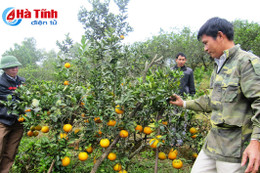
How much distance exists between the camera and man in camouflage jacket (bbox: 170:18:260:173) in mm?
1056

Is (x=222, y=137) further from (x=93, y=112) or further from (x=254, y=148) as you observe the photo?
(x=93, y=112)

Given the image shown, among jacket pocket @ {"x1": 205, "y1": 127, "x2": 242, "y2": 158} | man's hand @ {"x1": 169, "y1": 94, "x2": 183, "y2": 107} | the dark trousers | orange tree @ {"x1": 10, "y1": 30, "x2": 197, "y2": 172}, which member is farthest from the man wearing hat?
jacket pocket @ {"x1": 205, "y1": 127, "x2": 242, "y2": 158}

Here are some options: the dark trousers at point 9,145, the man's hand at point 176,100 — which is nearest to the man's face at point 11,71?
the dark trousers at point 9,145

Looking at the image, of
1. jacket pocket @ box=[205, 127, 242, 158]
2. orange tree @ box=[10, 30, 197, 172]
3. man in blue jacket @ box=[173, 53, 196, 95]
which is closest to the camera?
jacket pocket @ box=[205, 127, 242, 158]

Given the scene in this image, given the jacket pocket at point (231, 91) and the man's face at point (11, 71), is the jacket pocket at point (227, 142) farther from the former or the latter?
the man's face at point (11, 71)

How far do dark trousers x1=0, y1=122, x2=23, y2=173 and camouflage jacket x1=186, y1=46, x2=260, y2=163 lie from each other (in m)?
2.64

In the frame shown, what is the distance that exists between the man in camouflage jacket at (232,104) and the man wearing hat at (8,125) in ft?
8.25

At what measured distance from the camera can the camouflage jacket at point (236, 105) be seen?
42.6 inches

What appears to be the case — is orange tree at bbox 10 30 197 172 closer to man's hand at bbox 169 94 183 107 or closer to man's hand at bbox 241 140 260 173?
man's hand at bbox 169 94 183 107

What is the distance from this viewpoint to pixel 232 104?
1.17 metres

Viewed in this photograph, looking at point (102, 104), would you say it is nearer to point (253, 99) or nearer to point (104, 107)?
point (104, 107)

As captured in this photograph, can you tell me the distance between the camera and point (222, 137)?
4.05 ft

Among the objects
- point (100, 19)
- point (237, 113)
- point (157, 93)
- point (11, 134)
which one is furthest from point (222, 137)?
point (100, 19)

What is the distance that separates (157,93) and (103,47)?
2.18ft
